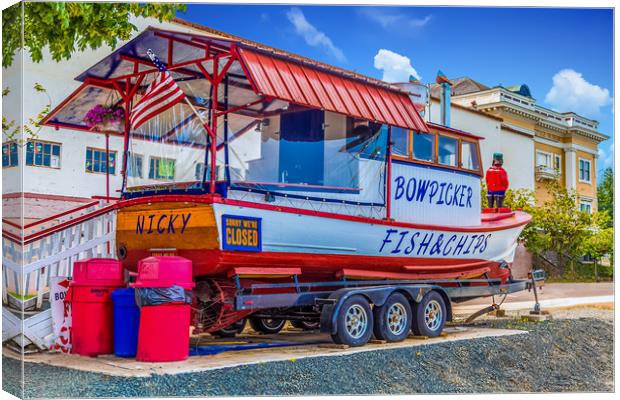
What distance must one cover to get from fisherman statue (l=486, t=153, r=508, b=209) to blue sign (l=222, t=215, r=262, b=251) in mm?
5716

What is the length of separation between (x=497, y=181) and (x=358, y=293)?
4.79 m

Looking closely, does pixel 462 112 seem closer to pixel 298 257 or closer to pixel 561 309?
pixel 561 309

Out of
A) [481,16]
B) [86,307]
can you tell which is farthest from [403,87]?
[86,307]

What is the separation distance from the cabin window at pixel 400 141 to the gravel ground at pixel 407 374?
9.45ft

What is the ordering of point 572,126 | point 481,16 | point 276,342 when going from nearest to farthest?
1. point 481,16
2. point 276,342
3. point 572,126

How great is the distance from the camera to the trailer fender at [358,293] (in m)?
10.2

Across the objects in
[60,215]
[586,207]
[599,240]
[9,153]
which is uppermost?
[9,153]

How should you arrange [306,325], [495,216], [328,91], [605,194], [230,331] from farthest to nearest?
[495,216] < [605,194] < [306,325] < [230,331] < [328,91]

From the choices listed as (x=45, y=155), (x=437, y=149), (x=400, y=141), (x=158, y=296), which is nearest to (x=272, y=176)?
(x=400, y=141)

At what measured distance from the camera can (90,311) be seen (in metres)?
9.59

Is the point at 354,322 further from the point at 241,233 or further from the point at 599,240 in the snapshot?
the point at 599,240

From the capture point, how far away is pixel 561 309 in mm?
15461

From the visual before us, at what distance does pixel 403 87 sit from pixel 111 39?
4.25 metres

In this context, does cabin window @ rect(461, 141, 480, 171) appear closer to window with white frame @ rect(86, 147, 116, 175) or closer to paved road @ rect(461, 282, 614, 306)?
paved road @ rect(461, 282, 614, 306)
